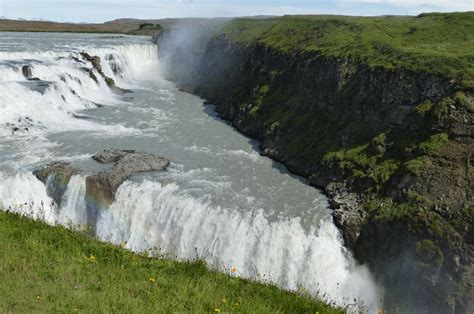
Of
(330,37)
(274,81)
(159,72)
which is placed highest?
(330,37)

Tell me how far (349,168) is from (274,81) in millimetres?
14879

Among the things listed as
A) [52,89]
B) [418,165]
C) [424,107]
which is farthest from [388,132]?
[52,89]

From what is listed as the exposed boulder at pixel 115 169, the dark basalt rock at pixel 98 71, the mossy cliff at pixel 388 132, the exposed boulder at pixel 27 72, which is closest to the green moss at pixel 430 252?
the mossy cliff at pixel 388 132

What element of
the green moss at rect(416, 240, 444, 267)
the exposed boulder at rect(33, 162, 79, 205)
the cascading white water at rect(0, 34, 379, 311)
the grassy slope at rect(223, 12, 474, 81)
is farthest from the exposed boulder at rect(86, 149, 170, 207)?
the grassy slope at rect(223, 12, 474, 81)

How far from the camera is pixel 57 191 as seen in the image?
22625 mm

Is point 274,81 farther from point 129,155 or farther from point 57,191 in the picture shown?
point 57,191

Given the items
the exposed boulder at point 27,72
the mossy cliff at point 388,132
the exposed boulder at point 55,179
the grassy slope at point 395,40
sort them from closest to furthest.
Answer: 1. the mossy cliff at point 388,132
2. the exposed boulder at point 55,179
3. the grassy slope at point 395,40
4. the exposed boulder at point 27,72

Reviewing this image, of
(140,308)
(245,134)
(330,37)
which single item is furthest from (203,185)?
(330,37)

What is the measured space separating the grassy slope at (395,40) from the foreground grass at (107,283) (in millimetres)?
19212

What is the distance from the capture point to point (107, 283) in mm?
8352

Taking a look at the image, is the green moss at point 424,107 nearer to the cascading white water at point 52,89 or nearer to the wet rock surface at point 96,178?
the wet rock surface at point 96,178

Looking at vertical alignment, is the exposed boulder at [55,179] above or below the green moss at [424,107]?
below

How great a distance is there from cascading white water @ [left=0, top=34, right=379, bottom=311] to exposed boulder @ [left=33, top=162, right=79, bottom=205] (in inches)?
10.2

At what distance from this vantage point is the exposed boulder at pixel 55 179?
2261 centimetres
